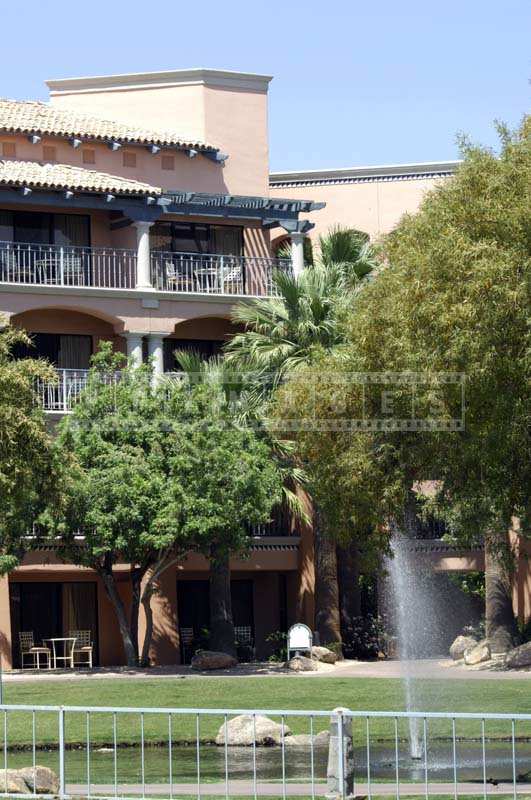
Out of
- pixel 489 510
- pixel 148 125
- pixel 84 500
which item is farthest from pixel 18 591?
pixel 489 510

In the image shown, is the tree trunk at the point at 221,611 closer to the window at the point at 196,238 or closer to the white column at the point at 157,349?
the white column at the point at 157,349

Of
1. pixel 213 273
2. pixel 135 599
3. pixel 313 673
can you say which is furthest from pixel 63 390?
pixel 313 673

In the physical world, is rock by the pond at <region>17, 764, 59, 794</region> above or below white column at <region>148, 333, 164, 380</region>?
below

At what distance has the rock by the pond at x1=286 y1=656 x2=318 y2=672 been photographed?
115 ft

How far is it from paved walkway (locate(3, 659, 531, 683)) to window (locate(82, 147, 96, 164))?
47.4 ft

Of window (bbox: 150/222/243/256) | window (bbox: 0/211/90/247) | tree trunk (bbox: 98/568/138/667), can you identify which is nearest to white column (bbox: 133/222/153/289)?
window (bbox: 0/211/90/247)

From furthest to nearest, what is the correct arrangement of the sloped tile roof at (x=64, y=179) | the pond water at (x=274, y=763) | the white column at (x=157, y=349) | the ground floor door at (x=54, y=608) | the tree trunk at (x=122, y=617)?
the white column at (x=157, y=349)
the ground floor door at (x=54, y=608)
the sloped tile roof at (x=64, y=179)
the tree trunk at (x=122, y=617)
the pond water at (x=274, y=763)

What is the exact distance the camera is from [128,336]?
4091 cm

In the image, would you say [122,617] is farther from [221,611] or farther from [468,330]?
[468,330]

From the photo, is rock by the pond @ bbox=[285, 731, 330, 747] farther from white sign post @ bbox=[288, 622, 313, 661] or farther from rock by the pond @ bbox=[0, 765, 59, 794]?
white sign post @ bbox=[288, 622, 313, 661]

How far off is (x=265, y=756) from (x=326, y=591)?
1877cm

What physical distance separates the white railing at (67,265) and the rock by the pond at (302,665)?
36.8 feet

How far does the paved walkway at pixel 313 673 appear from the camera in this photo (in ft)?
107

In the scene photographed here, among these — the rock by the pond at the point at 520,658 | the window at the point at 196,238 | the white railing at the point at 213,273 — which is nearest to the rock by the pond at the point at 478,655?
the rock by the pond at the point at 520,658
